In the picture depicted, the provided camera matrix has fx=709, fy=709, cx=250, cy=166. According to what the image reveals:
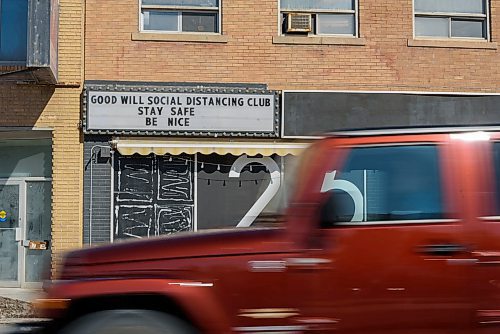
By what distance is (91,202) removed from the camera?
518 inches

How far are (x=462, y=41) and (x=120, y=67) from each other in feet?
22.0

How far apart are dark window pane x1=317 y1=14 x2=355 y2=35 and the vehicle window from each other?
32.0ft

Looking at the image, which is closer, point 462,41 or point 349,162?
point 349,162

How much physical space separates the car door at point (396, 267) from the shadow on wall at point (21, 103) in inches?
390

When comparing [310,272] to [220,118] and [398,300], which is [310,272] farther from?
→ [220,118]

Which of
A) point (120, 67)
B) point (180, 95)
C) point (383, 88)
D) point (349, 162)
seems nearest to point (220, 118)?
point (180, 95)

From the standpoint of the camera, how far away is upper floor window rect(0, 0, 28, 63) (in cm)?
1241

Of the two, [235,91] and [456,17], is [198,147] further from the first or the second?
[456,17]

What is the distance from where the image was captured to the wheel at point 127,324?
14.5 feet

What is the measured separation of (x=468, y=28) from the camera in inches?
562

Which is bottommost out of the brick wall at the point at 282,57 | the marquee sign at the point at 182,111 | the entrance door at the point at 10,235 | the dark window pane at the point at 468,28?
the entrance door at the point at 10,235

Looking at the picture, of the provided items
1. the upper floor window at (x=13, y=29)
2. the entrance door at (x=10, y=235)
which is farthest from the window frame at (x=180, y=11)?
the entrance door at (x=10, y=235)

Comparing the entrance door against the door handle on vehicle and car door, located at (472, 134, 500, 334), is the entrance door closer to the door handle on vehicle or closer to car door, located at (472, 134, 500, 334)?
the door handle on vehicle

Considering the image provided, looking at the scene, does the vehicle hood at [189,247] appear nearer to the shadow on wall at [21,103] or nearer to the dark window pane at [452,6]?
the shadow on wall at [21,103]
